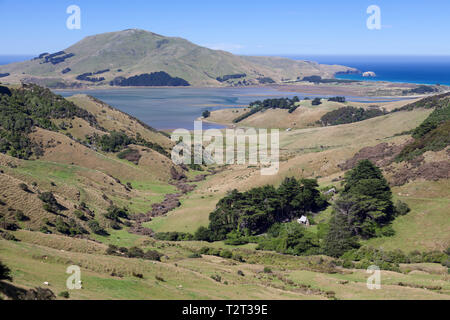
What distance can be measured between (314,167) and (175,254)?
1603 inches

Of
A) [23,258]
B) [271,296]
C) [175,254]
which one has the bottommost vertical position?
[175,254]

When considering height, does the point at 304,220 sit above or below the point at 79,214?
below

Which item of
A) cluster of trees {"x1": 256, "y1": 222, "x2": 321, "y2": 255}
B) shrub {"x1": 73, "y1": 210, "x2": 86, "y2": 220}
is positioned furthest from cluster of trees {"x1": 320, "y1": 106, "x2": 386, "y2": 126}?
shrub {"x1": 73, "y1": 210, "x2": 86, "y2": 220}

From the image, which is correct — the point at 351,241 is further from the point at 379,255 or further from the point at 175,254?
the point at 175,254

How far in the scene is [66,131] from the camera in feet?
317

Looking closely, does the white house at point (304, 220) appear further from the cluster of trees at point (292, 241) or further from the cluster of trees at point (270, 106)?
the cluster of trees at point (270, 106)

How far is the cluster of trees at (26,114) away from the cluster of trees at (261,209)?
1795 inches

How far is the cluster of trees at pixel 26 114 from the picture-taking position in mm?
79188

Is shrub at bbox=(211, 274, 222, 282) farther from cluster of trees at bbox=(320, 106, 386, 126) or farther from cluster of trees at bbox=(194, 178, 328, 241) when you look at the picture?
cluster of trees at bbox=(320, 106, 386, 126)

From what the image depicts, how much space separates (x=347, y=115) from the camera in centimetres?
16350

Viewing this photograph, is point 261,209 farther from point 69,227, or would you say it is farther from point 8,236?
point 8,236

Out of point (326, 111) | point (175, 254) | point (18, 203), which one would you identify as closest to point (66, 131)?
point (18, 203)

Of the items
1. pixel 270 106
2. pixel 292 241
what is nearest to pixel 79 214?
pixel 292 241

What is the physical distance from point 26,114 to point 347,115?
120m
